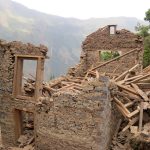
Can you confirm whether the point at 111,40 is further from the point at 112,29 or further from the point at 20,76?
the point at 20,76

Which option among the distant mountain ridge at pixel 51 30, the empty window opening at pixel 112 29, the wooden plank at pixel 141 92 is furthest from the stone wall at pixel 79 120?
the distant mountain ridge at pixel 51 30

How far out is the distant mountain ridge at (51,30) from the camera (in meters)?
76.4

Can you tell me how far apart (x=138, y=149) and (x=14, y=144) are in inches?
265

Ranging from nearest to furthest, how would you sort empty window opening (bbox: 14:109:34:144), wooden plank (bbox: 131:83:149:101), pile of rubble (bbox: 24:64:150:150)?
pile of rubble (bbox: 24:64:150:150) → wooden plank (bbox: 131:83:149:101) → empty window opening (bbox: 14:109:34:144)

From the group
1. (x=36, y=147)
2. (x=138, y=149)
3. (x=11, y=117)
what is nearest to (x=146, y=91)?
(x=138, y=149)

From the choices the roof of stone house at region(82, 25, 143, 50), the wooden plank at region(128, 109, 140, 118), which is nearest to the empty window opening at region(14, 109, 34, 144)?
the wooden plank at region(128, 109, 140, 118)

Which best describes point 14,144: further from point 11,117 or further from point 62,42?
point 62,42

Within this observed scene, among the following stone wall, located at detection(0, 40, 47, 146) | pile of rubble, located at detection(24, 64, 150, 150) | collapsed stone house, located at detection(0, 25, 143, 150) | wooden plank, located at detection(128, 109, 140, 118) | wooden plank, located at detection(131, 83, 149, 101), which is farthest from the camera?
stone wall, located at detection(0, 40, 47, 146)

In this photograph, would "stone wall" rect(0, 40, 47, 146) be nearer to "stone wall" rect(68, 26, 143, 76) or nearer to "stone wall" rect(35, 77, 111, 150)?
"stone wall" rect(35, 77, 111, 150)

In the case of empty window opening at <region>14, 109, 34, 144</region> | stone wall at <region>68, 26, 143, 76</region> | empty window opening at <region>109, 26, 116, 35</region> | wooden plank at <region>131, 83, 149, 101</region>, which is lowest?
empty window opening at <region>14, 109, 34, 144</region>

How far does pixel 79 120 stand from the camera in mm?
12344

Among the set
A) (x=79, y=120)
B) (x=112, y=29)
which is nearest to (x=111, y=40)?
→ (x=112, y=29)

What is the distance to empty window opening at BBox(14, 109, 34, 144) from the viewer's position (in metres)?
16.4

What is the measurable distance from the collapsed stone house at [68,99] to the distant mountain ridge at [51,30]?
43.3m
